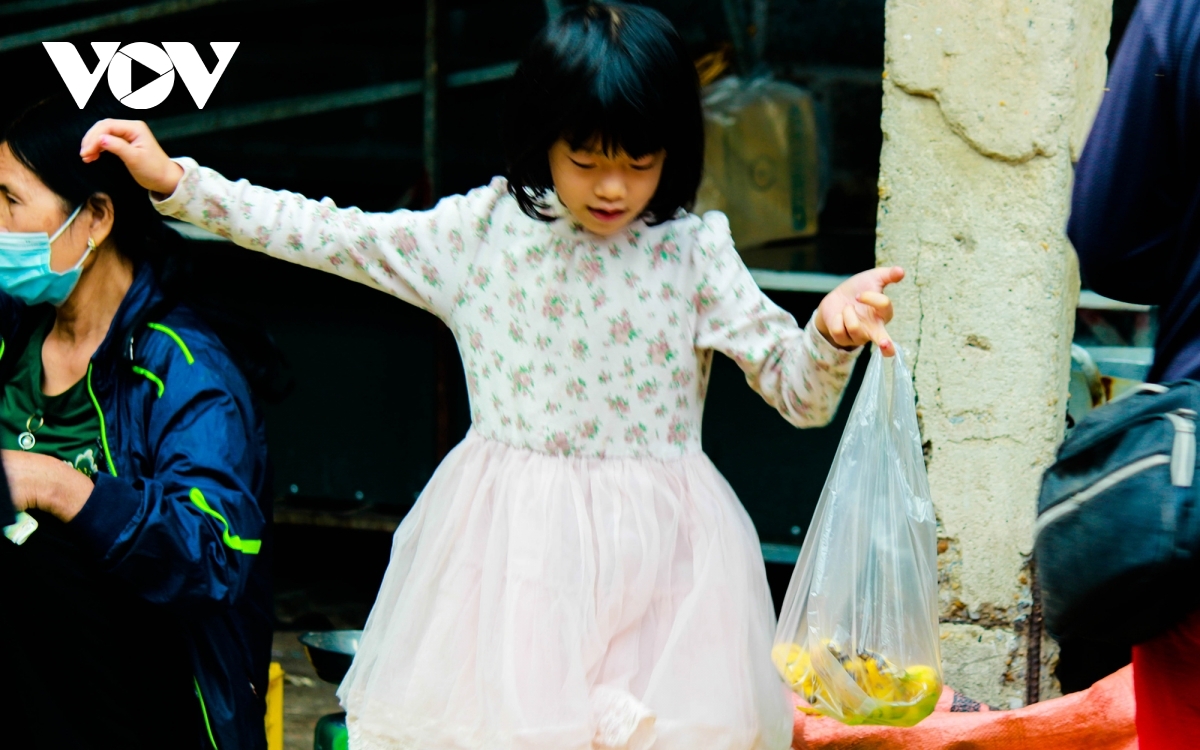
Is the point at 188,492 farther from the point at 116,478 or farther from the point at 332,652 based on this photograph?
the point at 332,652

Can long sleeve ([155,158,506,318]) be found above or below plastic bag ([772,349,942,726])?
above

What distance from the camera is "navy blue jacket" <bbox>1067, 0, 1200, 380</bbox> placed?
135 centimetres

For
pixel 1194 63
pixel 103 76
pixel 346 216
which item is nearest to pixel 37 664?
pixel 346 216

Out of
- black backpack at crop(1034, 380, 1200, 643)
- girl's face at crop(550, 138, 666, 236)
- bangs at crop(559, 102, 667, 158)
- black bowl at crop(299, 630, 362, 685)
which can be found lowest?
black bowl at crop(299, 630, 362, 685)

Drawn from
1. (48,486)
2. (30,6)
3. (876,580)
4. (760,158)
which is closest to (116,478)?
(48,486)

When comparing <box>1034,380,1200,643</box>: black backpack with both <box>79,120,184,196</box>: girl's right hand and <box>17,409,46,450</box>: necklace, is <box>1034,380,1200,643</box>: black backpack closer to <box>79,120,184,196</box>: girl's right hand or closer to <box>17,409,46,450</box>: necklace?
<box>79,120,184,196</box>: girl's right hand

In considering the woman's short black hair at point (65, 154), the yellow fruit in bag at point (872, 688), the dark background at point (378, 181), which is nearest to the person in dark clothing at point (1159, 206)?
the yellow fruit in bag at point (872, 688)

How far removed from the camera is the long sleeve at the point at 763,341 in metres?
1.90

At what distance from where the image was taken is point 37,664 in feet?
7.57

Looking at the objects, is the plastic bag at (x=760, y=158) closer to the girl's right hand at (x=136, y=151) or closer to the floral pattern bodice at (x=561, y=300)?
the floral pattern bodice at (x=561, y=300)

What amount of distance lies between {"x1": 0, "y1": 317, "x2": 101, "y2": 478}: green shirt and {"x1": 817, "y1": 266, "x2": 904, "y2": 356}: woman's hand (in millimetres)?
1352

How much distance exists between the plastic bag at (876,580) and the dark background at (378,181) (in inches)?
70.0

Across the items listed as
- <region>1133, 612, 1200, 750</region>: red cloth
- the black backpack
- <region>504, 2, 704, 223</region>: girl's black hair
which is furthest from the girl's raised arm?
<region>1133, 612, 1200, 750</region>: red cloth

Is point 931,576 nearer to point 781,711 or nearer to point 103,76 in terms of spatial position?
point 781,711
